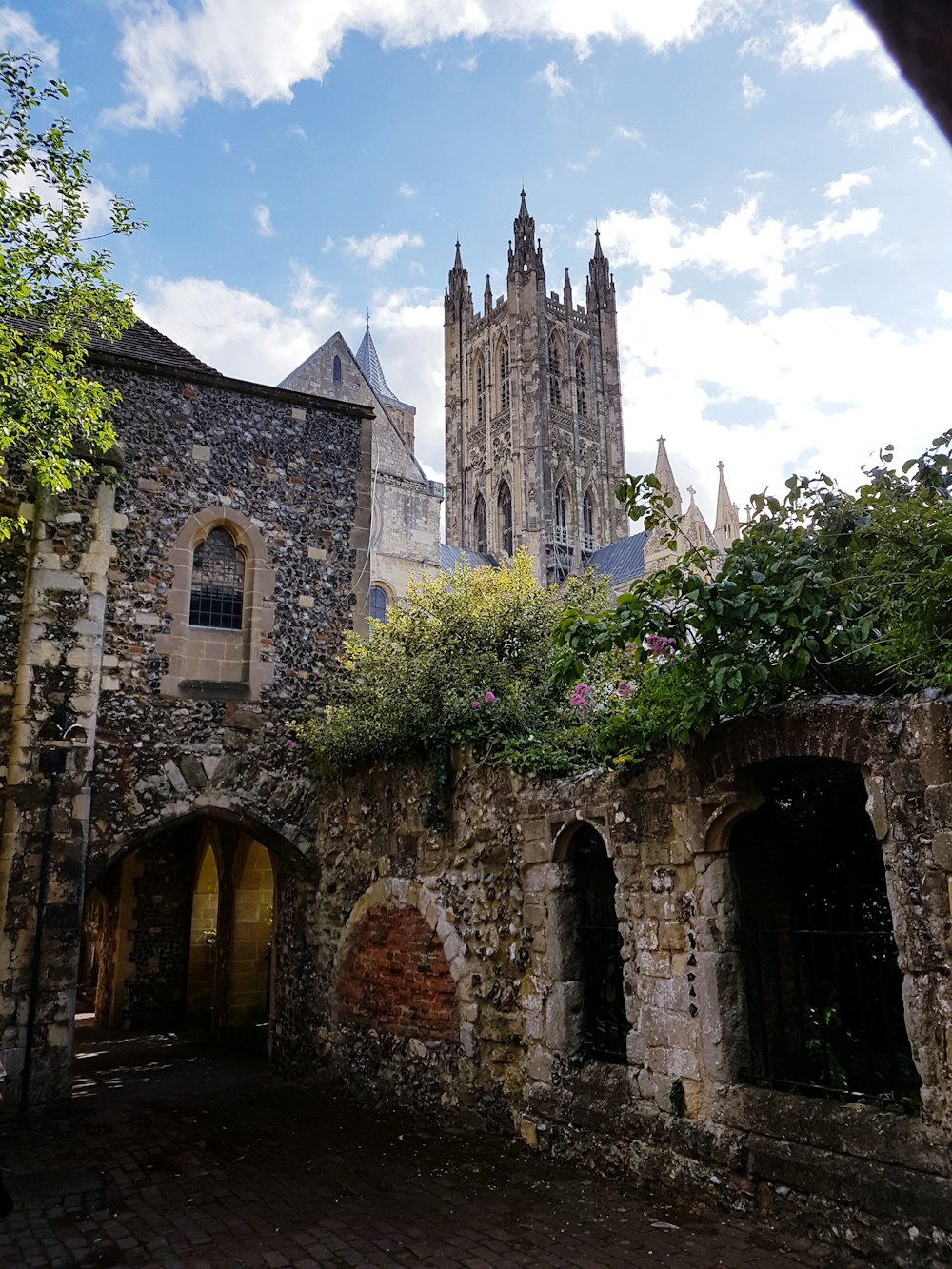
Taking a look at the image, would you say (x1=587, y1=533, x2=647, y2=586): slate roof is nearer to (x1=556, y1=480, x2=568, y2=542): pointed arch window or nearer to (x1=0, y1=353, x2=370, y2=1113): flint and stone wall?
(x1=556, y1=480, x2=568, y2=542): pointed arch window

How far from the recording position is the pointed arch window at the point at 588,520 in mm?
53844

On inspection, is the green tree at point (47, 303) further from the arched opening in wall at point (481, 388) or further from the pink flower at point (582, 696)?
the arched opening in wall at point (481, 388)

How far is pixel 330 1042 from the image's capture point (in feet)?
31.3

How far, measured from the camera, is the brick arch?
7.82 meters

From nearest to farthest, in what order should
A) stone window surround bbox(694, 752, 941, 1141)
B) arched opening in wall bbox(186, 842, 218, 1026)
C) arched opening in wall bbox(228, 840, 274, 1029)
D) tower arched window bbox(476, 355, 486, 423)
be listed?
stone window surround bbox(694, 752, 941, 1141)
arched opening in wall bbox(228, 840, 274, 1029)
arched opening in wall bbox(186, 842, 218, 1026)
tower arched window bbox(476, 355, 486, 423)

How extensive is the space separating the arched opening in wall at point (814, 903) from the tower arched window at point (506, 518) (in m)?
45.6

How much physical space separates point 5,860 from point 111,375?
18.0 feet

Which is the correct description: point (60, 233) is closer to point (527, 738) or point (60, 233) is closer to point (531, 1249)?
point (527, 738)

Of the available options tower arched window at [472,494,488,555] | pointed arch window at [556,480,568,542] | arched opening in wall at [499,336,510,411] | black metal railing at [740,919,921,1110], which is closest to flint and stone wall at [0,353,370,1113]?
black metal railing at [740,919,921,1110]

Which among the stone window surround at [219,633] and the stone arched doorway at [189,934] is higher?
the stone window surround at [219,633]

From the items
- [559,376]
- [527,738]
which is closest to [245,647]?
[527,738]

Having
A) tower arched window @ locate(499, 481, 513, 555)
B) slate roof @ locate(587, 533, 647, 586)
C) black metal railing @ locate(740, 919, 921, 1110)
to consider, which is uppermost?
tower arched window @ locate(499, 481, 513, 555)

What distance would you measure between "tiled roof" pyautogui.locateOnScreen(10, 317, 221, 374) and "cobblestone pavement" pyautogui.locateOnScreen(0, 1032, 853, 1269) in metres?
8.13

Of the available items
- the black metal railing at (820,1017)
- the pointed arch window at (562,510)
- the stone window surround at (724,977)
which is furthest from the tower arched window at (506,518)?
the stone window surround at (724,977)
